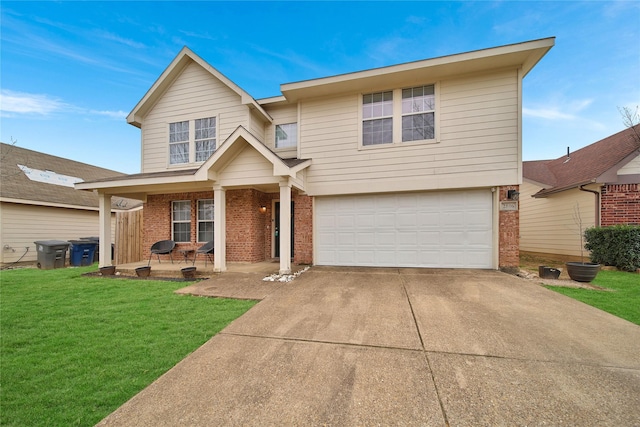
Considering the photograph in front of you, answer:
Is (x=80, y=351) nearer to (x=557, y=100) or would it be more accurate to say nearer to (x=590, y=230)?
(x=590, y=230)

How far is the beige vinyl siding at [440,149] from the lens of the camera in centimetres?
688

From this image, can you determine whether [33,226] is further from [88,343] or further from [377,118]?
[377,118]

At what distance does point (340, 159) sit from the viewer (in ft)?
26.1

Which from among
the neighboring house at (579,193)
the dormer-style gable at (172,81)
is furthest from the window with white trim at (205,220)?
the neighboring house at (579,193)

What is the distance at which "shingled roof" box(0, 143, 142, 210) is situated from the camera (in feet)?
36.4

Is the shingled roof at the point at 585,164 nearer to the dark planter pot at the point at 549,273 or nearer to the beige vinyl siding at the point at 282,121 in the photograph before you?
the dark planter pot at the point at 549,273

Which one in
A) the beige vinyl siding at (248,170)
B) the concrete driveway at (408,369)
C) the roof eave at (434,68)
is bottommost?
the concrete driveway at (408,369)

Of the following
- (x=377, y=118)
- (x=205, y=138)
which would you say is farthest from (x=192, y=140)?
(x=377, y=118)

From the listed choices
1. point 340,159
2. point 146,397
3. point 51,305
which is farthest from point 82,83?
point 146,397

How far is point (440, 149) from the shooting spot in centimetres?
723

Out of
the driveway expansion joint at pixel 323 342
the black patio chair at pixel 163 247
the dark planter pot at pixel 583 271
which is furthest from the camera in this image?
the black patio chair at pixel 163 247

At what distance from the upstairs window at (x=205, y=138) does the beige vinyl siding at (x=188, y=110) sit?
8.6 inches

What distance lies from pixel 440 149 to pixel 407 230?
2541 millimetres

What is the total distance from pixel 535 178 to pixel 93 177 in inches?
Result: 993
